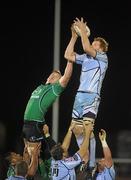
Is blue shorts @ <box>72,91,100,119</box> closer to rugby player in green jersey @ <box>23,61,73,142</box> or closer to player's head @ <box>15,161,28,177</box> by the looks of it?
rugby player in green jersey @ <box>23,61,73,142</box>

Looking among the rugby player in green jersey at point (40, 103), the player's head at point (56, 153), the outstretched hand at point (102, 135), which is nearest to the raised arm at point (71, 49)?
the rugby player in green jersey at point (40, 103)

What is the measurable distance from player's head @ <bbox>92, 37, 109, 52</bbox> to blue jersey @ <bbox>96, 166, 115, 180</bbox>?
50.8 inches

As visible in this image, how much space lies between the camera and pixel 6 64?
8703 mm

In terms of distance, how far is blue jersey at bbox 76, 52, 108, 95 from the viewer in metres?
8.20

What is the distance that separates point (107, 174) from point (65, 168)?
0.46 metres

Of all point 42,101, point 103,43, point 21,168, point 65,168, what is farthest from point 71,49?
point 21,168

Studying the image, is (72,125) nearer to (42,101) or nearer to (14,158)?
(42,101)

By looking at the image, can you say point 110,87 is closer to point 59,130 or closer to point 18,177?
point 59,130

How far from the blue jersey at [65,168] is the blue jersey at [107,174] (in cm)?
27

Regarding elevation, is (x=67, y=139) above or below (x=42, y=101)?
below

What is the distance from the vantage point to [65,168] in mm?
8195

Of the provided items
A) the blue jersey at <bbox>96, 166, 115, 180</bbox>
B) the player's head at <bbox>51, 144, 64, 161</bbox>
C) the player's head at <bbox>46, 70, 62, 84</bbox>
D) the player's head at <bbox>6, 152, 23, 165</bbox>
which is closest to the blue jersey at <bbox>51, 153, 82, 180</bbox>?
the player's head at <bbox>51, 144, 64, 161</bbox>

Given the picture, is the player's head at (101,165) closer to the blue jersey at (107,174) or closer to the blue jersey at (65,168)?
the blue jersey at (107,174)

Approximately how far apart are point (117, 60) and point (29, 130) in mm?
1267
